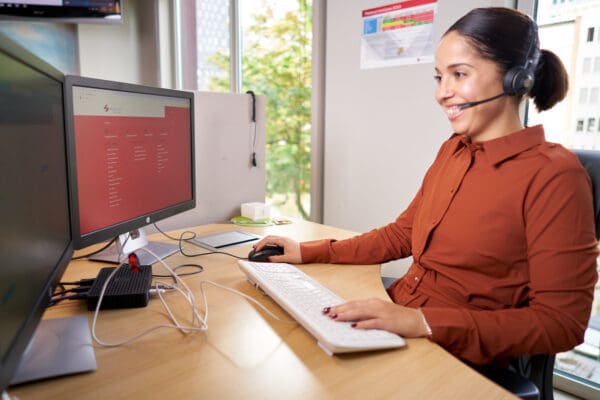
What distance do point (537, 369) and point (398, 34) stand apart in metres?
1.49

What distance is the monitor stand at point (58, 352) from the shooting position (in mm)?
654

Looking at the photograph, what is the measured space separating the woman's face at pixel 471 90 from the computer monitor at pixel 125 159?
2.40 feet

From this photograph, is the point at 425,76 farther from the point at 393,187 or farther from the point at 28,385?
the point at 28,385

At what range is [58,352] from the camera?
0.71 metres

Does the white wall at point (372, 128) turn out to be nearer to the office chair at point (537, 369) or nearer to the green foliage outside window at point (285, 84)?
the green foliage outside window at point (285, 84)

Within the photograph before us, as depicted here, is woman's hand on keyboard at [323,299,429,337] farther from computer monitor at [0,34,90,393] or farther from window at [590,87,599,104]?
window at [590,87,599,104]

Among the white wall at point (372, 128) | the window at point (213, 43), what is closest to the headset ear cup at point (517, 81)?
the white wall at point (372, 128)

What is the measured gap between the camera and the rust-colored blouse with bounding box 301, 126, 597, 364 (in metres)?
0.80

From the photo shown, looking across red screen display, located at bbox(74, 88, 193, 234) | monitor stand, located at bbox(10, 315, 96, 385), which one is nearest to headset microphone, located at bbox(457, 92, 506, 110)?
red screen display, located at bbox(74, 88, 193, 234)

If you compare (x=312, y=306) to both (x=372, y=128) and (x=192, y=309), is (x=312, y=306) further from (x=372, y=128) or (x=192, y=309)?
(x=372, y=128)

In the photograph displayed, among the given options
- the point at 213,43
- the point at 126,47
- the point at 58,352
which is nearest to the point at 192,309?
the point at 58,352

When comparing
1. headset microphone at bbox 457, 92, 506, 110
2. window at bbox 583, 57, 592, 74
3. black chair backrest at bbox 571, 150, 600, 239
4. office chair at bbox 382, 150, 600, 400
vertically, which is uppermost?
window at bbox 583, 57, 592, 74

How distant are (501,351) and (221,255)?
0.78m

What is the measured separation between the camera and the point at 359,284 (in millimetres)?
1089
